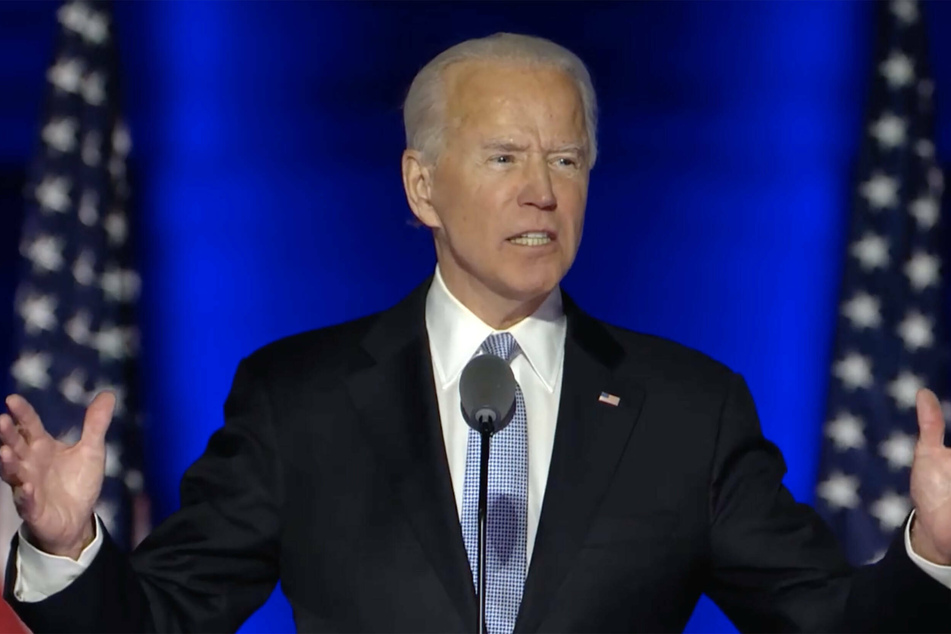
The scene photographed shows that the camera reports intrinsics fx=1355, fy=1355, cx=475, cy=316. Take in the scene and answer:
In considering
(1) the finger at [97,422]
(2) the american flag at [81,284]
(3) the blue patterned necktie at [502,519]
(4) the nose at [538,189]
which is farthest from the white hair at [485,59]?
(2) the american flag at [81,284]

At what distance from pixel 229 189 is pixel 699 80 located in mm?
1164

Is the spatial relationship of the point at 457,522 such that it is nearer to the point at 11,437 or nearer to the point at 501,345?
the point at 501,345

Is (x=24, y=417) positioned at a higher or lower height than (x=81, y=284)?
higher

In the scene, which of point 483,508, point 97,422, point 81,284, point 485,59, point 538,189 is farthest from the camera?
point 81,284

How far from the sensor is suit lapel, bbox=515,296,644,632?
6.45ft

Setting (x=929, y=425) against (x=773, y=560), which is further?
(x=773, y=560)

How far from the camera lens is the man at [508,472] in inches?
77.3

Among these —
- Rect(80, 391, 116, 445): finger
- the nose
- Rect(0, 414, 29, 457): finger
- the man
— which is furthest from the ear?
Rect(0, 414, 29, 457): finger

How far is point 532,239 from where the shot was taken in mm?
2127

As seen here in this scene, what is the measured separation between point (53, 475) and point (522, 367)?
768 millimetres

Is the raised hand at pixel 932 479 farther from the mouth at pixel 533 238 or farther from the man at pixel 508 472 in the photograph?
the mouth at pixel 533 238

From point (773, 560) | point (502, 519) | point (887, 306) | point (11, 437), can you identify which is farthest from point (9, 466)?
point (887, 306)

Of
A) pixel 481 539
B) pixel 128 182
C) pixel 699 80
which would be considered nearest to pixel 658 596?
pixel 481 539

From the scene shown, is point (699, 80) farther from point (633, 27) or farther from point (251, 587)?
point (251, 587)
